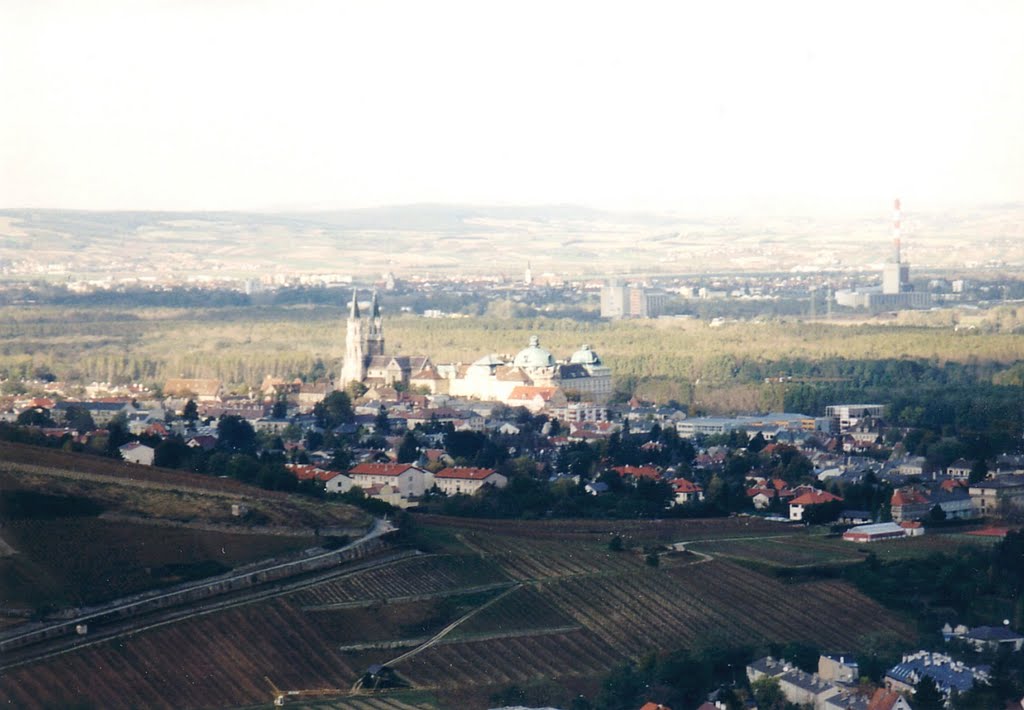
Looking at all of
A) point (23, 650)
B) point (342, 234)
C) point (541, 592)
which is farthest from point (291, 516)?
point (342, 234)

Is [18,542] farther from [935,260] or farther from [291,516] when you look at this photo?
[935,260]

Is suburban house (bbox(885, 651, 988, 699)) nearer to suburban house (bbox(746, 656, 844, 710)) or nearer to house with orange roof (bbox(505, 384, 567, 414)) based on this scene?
suburban house (bbox(746, 656, 844, 710))

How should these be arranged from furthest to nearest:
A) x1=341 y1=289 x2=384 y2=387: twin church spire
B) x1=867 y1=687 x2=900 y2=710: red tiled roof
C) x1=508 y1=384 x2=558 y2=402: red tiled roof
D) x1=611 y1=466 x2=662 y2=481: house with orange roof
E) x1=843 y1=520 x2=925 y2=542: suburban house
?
x1=341 y1=289 x2=384 y2=387: twin church spire, x1=508 y1=384 x2=558 y2=402: red tiled roof, x1=611 y1=466 x2=662 y2=481: house with orange roof, x1=843 y1=520 x2=925 y2=542: suburban house, x1=867 y1=687 x2=900 y2=710: red tiled roof

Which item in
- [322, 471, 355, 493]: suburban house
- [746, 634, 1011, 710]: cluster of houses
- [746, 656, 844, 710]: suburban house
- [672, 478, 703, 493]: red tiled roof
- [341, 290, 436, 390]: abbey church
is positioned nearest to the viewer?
[746, 634, 1011, 710]: cluster of houses

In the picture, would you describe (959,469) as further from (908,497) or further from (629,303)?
(629,303)

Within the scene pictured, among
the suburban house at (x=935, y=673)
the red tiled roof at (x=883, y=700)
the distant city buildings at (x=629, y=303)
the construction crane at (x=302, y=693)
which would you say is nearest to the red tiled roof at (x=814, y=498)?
the suburban house at (x=935, y=673)

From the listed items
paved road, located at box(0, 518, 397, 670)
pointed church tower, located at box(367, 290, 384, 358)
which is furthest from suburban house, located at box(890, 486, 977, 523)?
pointed church tower, located at box(367, 290, 384, 358)

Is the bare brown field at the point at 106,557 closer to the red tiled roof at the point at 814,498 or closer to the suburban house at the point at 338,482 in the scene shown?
the suburban house at the point at 338,482
